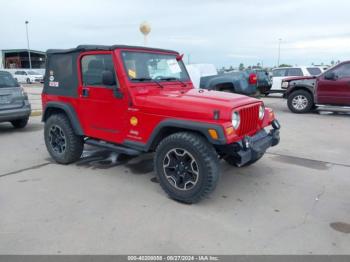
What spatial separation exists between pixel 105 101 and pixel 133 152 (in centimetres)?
85

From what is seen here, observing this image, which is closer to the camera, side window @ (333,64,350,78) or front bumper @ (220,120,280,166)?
front bumper @ (220,120,280,166)

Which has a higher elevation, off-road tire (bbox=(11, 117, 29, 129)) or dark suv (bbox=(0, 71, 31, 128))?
dark suv (bbox=(0, 71, 31, 128))

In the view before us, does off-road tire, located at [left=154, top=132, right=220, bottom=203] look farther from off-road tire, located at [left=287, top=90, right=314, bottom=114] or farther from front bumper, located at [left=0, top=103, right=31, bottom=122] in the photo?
off-road tire, located at [left=287, top=90, right=314, bottom=114]

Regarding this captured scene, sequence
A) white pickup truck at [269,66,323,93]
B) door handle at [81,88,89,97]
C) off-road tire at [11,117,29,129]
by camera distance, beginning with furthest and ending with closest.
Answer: white pickup truck at [269,66,323,93] < off-road tire at [11,117,29,129] < door handle at [81,88,89,97]

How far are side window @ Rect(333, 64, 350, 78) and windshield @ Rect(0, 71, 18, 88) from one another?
9.57 metres

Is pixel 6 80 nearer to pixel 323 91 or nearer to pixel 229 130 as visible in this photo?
pixel 229 130

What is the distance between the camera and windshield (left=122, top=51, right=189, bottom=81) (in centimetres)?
452

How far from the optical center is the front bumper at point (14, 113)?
7843 mm

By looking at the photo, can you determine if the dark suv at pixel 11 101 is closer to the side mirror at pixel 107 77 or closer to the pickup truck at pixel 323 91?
the side mirror at pixel 107 77

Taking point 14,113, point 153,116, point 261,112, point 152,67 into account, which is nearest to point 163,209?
point 153,116

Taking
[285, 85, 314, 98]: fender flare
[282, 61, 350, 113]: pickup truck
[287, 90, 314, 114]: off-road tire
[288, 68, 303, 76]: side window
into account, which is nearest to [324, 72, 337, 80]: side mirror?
[282, 61, 350, 113]: pickup truck

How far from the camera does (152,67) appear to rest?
4824 mm

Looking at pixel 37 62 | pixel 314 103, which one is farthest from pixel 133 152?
pixel 37 62

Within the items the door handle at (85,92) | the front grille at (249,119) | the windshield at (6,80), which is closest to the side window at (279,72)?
the windshield at (6,80)
